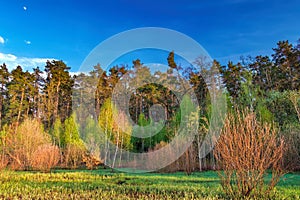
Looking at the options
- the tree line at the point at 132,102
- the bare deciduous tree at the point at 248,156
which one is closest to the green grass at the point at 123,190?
the bare deciduous tree at the point at 248,156

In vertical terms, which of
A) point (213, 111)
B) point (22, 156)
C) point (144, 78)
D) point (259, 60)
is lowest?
point (22, 156)

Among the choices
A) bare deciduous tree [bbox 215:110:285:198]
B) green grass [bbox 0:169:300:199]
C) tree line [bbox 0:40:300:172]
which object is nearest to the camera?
bare deciduous tree [bbox 215:110:285:198]

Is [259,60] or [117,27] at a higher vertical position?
[259,60]

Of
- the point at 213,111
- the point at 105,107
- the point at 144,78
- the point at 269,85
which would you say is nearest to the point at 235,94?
the point at 269,85

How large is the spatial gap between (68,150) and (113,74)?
9.10 meters

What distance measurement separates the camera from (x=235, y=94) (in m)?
23.1

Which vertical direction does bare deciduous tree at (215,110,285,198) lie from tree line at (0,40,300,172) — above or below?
below

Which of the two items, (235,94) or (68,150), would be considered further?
(235,94)

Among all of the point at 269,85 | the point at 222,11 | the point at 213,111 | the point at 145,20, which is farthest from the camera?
the point at 269,85

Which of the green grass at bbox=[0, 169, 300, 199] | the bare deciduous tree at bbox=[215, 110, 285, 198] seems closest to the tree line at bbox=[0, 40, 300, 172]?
the green grass at bbox=[0, 169, 300, 199]

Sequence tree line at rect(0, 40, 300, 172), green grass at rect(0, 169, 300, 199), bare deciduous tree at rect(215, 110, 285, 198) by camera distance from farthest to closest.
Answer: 1. tree line at rect(0, 40, 300, 172)
2. green grass at rect(0, 169, 300, 199)
3. bare deciduous tree at rect(215, 110, 285, 198)

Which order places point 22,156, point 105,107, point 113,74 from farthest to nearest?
point 113,74 → point 105,107 → point 22,156

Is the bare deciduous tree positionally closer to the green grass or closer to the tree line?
the green grass

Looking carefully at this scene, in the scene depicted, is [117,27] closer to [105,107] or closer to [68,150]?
[105,107]
